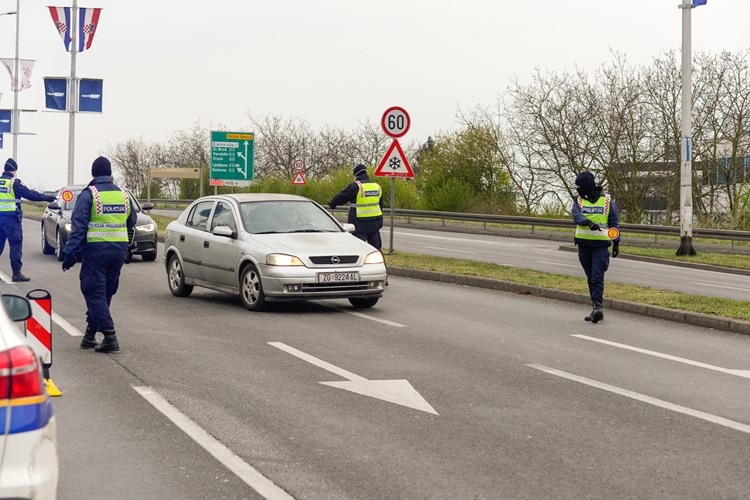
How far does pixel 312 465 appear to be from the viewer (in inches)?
238

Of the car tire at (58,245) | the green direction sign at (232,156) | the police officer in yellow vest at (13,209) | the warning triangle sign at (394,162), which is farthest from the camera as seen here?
the green direction sign at (232,156)

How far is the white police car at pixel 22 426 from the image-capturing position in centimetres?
374

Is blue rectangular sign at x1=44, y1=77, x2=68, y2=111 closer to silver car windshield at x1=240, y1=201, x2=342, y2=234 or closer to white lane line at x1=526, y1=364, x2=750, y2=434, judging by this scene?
silver car windshield at x1=240, y1=201, x2=342, y2=234

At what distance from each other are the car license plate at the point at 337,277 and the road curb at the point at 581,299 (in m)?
3.57

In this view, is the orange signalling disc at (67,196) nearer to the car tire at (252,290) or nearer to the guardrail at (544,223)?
the car tire at (252,290)

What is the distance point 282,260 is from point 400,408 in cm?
571

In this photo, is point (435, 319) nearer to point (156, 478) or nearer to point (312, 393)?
point (312, 393)

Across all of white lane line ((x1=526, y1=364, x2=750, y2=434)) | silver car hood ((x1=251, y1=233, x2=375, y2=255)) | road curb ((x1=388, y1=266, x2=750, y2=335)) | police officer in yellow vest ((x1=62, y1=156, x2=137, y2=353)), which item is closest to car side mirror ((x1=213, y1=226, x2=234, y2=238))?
silver car hood ((x1=251, y1=233, x2=375, y2=255))

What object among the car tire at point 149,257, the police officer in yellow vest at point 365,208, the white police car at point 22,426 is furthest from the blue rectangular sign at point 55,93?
the white police car at point 22,426

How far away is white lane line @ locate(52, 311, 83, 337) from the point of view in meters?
11.4

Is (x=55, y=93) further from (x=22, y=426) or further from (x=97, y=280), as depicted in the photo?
(x=22, y=426)

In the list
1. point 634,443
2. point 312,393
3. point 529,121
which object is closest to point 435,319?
point 312,393

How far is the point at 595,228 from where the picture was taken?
12.9 m

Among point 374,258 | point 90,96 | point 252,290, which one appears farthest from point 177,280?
point 90,96
